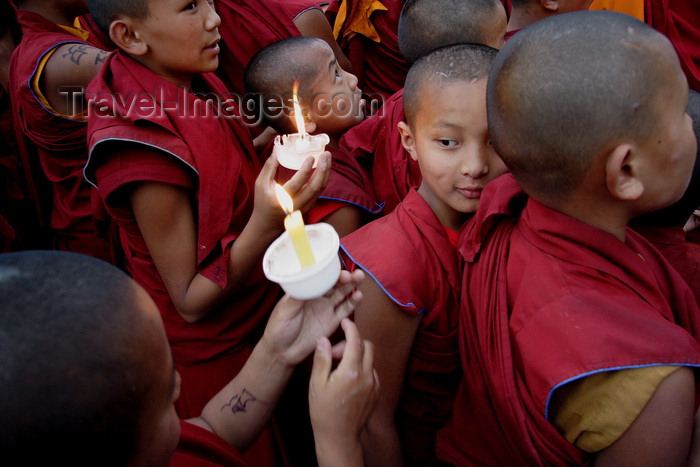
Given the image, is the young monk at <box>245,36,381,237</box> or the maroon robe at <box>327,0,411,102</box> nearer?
the young monk at <box>245,36,381,237</box>

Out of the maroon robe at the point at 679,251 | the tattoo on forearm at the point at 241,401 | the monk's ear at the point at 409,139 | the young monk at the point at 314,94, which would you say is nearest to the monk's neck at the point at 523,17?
the young monk at the point at 314,94

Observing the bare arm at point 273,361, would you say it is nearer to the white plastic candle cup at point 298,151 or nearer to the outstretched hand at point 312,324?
the outstretched hand at point 312,324

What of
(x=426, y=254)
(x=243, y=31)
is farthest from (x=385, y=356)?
(x=243, y=31)

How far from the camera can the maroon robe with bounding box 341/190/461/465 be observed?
4.62 feet

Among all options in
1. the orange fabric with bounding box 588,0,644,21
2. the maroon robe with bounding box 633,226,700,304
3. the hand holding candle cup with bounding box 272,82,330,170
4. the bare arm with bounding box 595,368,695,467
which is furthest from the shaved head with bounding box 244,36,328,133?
the orange fabric with bounding box 588,0,644,21

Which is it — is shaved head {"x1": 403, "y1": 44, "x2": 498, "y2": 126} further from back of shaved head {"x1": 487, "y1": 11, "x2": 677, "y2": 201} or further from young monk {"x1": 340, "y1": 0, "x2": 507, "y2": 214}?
young monk {"x1": 340, "y1": 0, "x2": 507, "y2": 214}

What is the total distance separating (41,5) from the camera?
254 cm

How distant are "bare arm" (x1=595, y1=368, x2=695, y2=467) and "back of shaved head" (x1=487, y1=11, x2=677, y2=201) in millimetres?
470

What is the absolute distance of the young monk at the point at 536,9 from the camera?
8.80 ft

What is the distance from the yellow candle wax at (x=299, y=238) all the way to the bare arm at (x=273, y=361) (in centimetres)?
32

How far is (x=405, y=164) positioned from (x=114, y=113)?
1.20m

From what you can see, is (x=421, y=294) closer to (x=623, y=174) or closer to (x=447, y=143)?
(x=447, y=143)

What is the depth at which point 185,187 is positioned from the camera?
1.62m

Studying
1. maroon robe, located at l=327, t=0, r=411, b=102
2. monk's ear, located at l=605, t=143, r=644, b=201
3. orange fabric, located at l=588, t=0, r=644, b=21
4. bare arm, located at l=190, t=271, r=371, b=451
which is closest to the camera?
monk's ear, located at l=605, t=143, r=644, b=201
